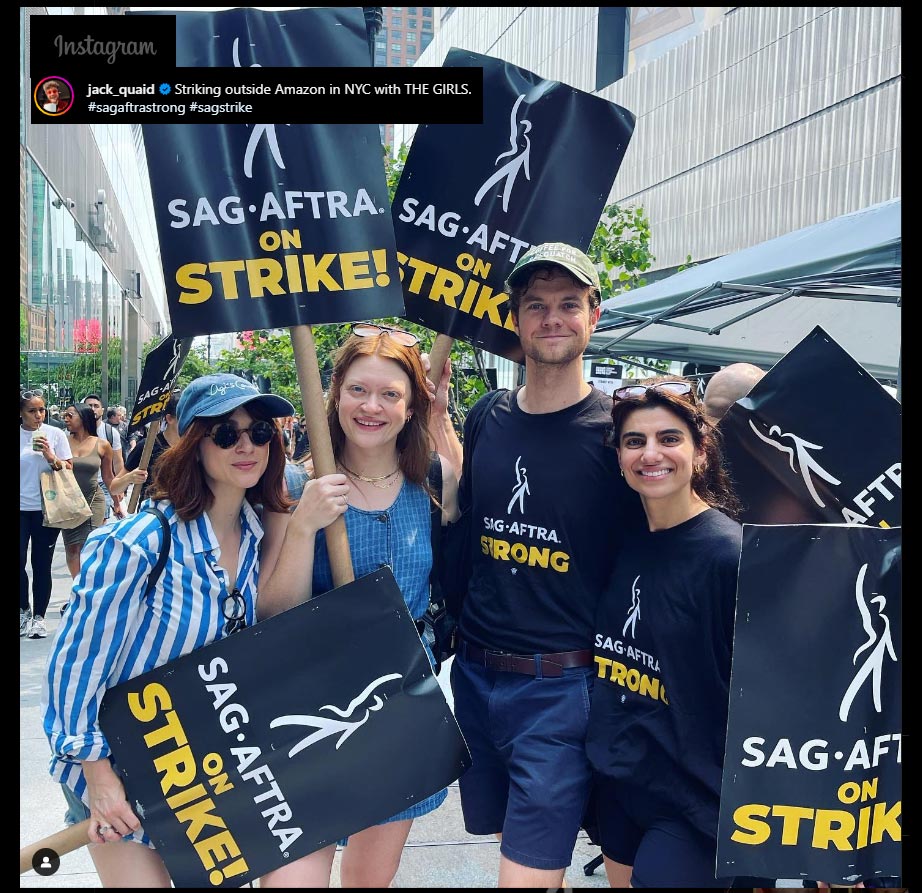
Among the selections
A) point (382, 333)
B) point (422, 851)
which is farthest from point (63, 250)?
point (382, 333)

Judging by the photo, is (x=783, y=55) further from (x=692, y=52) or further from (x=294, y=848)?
(x=294, y=848)

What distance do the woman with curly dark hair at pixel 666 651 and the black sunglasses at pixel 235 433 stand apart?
0.98m

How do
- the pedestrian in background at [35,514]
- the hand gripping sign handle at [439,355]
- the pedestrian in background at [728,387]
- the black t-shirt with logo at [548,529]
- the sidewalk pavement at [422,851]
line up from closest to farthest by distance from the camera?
the black t-shirt with logo at [548,529] < the hand gripping sign handle at [439,355] < the pedestrian in background at [728,387] < the sidewalk pavement at [422,851] < the pedestrian in background at [35,514]

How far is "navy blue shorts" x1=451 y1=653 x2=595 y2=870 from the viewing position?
103 inches

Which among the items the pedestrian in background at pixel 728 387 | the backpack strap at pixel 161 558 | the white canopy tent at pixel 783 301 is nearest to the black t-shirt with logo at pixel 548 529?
the pedestrian in background at pixel 728 387

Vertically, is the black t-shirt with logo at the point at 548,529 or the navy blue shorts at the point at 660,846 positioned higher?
the black t-shirt with logo at the point at 548,529

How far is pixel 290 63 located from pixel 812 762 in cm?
236

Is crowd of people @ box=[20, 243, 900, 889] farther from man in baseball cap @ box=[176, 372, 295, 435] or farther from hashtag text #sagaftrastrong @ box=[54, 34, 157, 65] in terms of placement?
hashtag text #sagaftrastrong @ box=[54, 34, 157, 65]

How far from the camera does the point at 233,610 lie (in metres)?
2.48

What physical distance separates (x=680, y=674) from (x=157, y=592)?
4.49 ft

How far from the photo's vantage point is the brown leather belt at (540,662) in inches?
107

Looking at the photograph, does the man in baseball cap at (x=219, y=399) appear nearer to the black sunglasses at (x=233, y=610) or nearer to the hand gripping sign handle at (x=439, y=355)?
the black sunglasses at (x=233, y=610)

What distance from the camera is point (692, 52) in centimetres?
2634

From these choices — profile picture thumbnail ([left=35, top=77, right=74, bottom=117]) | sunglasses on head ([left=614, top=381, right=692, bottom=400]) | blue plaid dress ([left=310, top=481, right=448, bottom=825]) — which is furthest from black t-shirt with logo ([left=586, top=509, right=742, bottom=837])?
profile picture thumbnail ([left=35, top=77, right=74, bottom=117])
